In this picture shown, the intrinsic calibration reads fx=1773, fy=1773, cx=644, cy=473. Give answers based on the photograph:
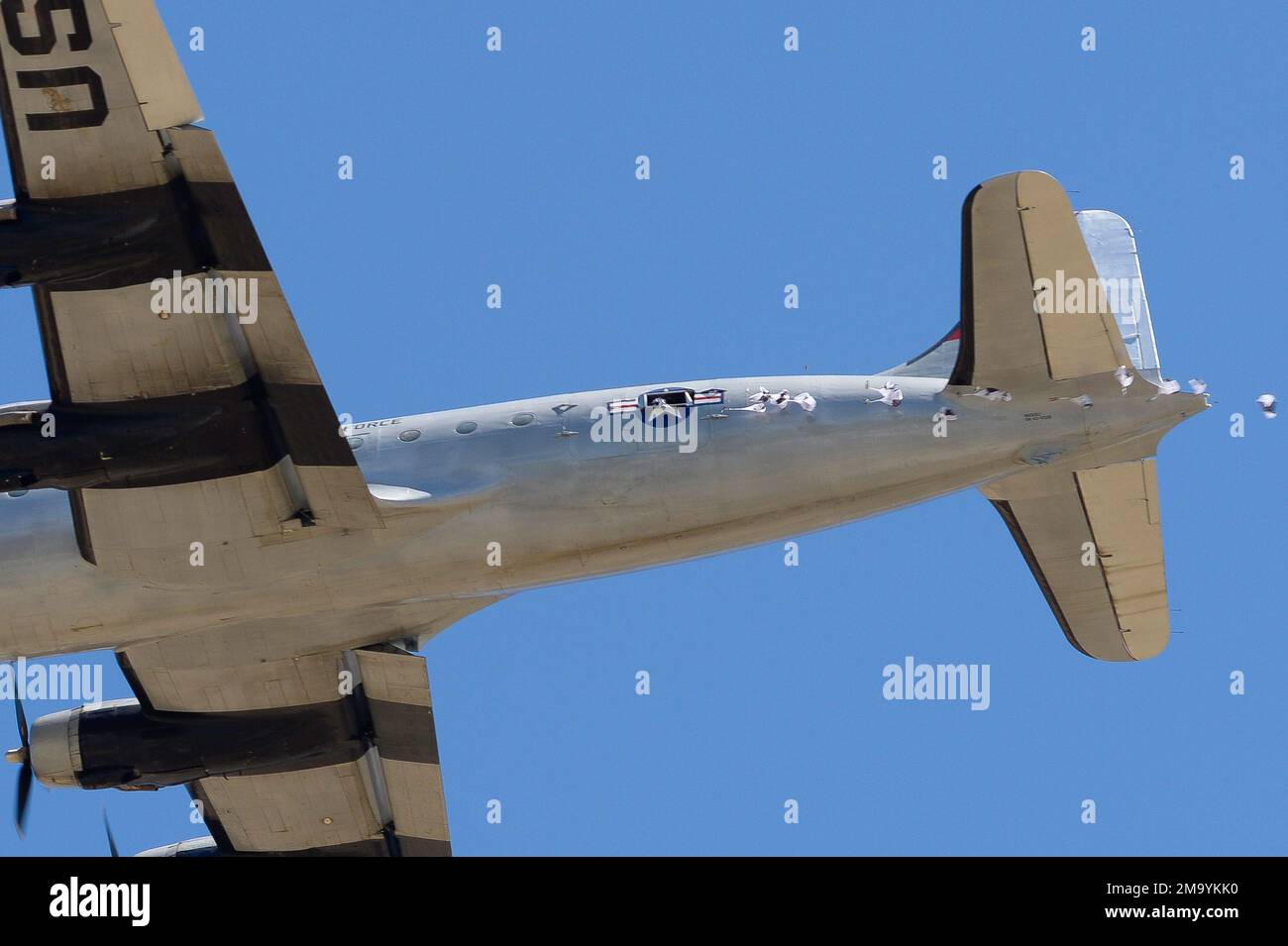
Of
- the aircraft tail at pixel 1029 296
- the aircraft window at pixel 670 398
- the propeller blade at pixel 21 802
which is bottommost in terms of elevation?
the propeller blade at pixel 21 802

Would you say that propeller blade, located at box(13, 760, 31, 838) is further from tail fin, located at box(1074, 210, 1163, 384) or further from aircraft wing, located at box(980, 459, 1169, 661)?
tail fin, located at box(1074, 210, 1163, 384)

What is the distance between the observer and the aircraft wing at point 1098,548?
2111 centimetres

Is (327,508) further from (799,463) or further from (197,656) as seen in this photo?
(799,463)

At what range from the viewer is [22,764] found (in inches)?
923

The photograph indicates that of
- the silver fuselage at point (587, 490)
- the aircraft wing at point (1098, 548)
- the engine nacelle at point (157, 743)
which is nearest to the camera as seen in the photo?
the silver fuselage at point (587, 490)

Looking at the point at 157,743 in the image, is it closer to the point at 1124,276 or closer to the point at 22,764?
the point at 22,764

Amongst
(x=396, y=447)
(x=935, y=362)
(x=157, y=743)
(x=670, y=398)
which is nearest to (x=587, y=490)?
(x=670, y=398)

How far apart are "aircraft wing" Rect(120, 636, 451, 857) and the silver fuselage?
186 centimetres

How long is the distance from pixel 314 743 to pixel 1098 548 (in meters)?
10.5

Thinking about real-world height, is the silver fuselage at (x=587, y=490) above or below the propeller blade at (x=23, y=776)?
above

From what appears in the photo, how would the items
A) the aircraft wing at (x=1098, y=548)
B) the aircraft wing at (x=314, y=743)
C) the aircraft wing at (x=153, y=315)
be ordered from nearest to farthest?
the aircraft wing at (x=153, y=315) → the aircraft wing at (x=1098, y=548) → the aircraft wing at (x=314, y=743)

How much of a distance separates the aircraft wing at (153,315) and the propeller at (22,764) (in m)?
3.83

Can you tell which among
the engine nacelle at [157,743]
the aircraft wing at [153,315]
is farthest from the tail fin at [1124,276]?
the engine nacelle at [157,743]

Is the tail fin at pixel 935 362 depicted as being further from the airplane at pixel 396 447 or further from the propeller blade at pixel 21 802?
the propeller blade at pixel 21 802
